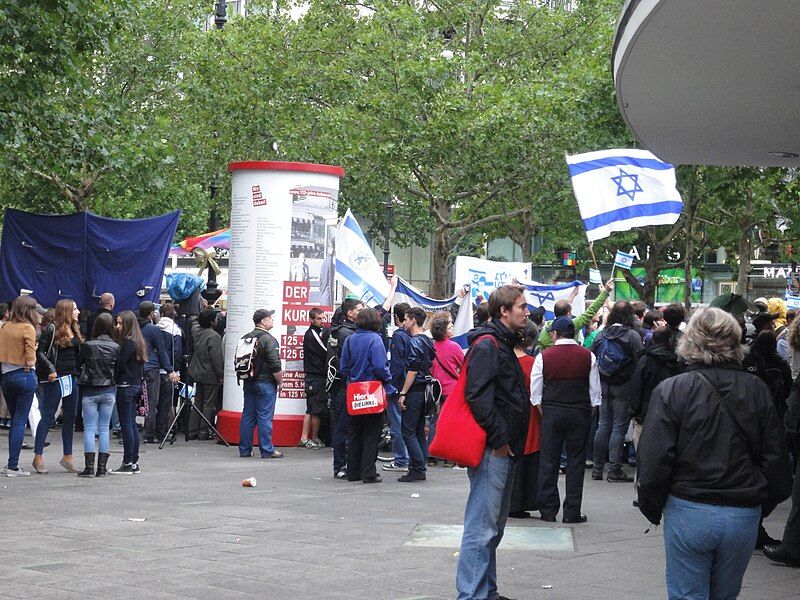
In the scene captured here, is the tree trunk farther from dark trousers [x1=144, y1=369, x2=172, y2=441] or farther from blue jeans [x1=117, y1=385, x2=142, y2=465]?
blue jeans [x1=117, y1=385, x2=142, y2=465]

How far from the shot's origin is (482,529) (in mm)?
7297

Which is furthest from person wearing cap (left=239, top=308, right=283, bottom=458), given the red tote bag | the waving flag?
the red tote bag

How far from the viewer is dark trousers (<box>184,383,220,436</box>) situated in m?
18.4

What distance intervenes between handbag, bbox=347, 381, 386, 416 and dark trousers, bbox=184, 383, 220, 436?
5.16 metres

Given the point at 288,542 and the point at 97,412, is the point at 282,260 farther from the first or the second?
the point at 288,542

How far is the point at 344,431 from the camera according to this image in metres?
14.3

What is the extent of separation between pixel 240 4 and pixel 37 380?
52322mm

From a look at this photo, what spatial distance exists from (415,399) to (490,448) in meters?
6.84

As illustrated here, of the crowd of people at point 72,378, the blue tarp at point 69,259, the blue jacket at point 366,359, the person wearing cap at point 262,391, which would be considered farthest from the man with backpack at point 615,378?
the blue tarp at point 69,259

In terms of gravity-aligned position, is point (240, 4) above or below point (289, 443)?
above

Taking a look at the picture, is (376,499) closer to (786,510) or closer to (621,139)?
(786,510)

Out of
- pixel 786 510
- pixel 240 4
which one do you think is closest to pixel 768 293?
pixel 240 4

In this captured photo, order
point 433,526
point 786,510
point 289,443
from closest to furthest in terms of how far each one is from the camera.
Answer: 1. point 433,526
2. point 786,510
3. point 289,443

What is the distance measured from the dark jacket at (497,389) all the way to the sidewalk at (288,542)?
1222mm
